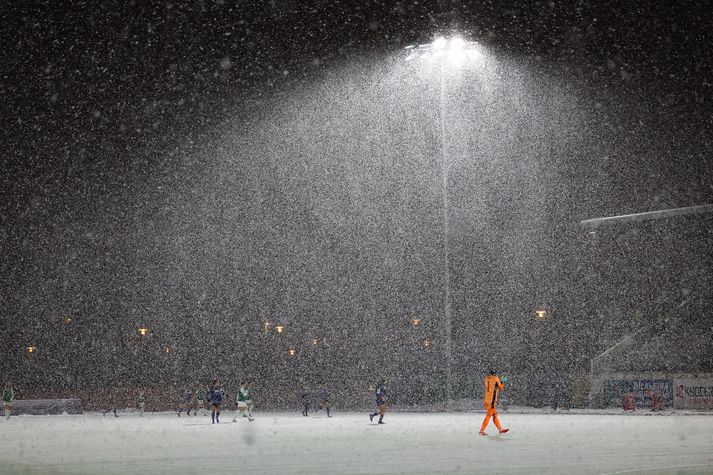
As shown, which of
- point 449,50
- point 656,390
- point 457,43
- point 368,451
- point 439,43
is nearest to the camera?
point 368,451

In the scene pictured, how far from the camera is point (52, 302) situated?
65500 millimetres

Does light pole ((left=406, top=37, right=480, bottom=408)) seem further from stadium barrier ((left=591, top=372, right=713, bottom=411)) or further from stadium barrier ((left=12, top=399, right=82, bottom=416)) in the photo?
stadium barrier ((left=12, top=399, right=82, bottom=416))

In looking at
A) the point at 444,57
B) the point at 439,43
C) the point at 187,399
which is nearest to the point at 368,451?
the point at 439,43

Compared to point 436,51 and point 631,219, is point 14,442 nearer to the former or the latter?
point 436,51

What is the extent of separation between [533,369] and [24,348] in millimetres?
39495

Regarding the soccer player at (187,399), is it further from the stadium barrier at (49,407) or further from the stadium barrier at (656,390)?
the stadium barrier at (656,390)

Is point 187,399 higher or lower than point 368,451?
higher

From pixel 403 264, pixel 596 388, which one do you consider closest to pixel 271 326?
pixel 403 264

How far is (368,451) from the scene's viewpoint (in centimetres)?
1331

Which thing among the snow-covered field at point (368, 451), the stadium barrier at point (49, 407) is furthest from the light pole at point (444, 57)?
the stadium barrier at point (49, 407)

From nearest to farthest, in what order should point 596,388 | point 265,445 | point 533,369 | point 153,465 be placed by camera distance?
1. point 153,465
2. point 265,445
3. point 596,388
4. point 533,369

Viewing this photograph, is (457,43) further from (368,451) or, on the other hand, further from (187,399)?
(368,451)

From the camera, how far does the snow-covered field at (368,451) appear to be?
1057cm

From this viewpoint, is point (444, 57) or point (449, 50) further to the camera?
point (444, 57)
